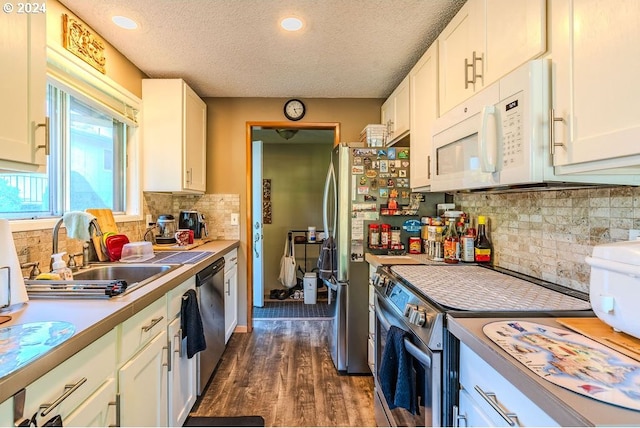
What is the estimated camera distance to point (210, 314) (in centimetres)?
226

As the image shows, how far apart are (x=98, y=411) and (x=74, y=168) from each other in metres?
1.53

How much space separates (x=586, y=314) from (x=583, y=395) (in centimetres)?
57

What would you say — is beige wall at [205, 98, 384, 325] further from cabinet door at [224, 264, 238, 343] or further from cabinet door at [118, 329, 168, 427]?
cabinet door at [118, 329, 168, 427]

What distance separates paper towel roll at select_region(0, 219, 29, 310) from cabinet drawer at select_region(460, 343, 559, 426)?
143 cm

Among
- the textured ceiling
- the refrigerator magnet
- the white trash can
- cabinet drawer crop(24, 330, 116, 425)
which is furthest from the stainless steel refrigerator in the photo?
the white trash can

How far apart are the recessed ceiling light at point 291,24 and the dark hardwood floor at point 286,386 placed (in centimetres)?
226

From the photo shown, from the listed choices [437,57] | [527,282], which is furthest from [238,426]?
[437,57]

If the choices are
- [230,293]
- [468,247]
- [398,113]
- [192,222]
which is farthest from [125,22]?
[468,247]

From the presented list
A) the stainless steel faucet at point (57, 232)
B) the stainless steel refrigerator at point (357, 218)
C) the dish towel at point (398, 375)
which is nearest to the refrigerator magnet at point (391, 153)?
the stainless steel refrigerator at point (357, 218)

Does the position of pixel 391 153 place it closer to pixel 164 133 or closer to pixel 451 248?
pixel 451 248

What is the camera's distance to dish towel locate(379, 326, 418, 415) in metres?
1.26

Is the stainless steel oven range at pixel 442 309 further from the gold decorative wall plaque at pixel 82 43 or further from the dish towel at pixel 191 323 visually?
the gold decorative wall plaque at pixel 82 43

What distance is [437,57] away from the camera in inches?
79.1

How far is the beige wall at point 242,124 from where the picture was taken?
3.36 m
